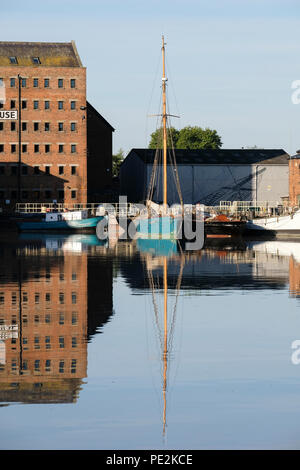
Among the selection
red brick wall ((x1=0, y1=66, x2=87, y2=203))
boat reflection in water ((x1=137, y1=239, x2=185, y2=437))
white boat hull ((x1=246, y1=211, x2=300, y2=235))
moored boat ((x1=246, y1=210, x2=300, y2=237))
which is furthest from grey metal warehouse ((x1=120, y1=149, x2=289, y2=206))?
boat reflection in water ((x1=137, y1=239, x2=185, y2=437))

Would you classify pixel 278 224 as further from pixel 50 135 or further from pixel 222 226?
pixel 50 135

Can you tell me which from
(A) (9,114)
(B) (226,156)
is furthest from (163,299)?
(B) (226,156)

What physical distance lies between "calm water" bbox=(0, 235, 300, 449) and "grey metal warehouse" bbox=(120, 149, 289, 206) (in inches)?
2809

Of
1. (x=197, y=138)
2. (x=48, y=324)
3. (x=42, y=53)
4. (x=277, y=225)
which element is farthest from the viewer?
(x=197, y=138)

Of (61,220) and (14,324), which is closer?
(14,324)

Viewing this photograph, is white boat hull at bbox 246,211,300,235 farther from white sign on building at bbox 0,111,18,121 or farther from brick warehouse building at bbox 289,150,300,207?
white sign on building at bbox 0,111,18,121

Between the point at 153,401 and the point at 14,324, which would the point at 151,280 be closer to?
the point at 14,324

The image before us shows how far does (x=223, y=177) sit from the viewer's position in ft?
345

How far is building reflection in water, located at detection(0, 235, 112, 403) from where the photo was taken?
13.4 meters

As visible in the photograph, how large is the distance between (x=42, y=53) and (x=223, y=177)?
87.4ft

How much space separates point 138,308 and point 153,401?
37.4ft

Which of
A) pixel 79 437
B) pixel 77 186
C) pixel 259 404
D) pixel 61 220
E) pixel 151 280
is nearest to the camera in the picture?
pixel 79 437

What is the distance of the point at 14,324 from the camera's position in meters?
20.3

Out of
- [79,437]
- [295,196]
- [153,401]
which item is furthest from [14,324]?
[295,196]
